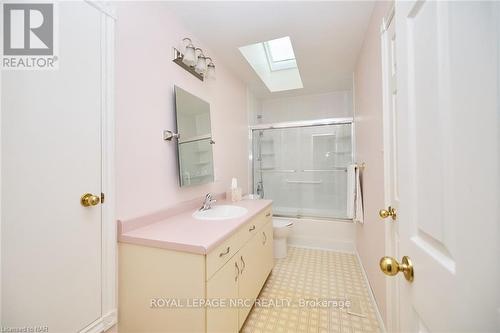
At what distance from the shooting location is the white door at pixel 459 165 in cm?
36

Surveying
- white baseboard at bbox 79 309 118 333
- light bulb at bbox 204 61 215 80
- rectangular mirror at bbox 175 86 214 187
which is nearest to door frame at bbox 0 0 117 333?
white baseboard at bbox 79 309 118 333

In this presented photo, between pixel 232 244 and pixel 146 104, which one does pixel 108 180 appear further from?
pixel 232 244

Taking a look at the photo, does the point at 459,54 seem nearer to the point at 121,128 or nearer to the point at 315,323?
the point at 121,128

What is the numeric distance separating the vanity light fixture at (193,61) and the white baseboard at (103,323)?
1.70 metres

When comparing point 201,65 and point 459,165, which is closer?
point 459,165

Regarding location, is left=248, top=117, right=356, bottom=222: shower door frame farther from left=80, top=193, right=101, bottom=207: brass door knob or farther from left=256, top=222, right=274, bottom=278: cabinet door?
left=80, top=193, right=101, bottom=207: brass door knob

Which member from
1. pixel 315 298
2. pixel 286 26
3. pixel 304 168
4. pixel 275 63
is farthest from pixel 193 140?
pixel 304 168

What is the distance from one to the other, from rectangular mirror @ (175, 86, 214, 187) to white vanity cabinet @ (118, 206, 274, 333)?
627 mm

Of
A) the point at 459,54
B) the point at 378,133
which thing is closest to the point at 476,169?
the point at 459,54

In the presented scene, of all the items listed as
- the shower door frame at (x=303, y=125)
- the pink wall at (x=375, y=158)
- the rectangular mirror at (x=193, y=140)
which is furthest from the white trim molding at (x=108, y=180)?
the shower door frame at (x=303, y=125)

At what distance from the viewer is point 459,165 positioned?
0.38 metres

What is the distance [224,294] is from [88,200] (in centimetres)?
85

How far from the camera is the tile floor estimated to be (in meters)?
1.45

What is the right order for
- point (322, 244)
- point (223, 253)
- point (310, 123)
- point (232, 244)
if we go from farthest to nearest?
1. point (310, 123)
2. point (322, 244)
3. point (232, 244)
4. point (223, 253)
